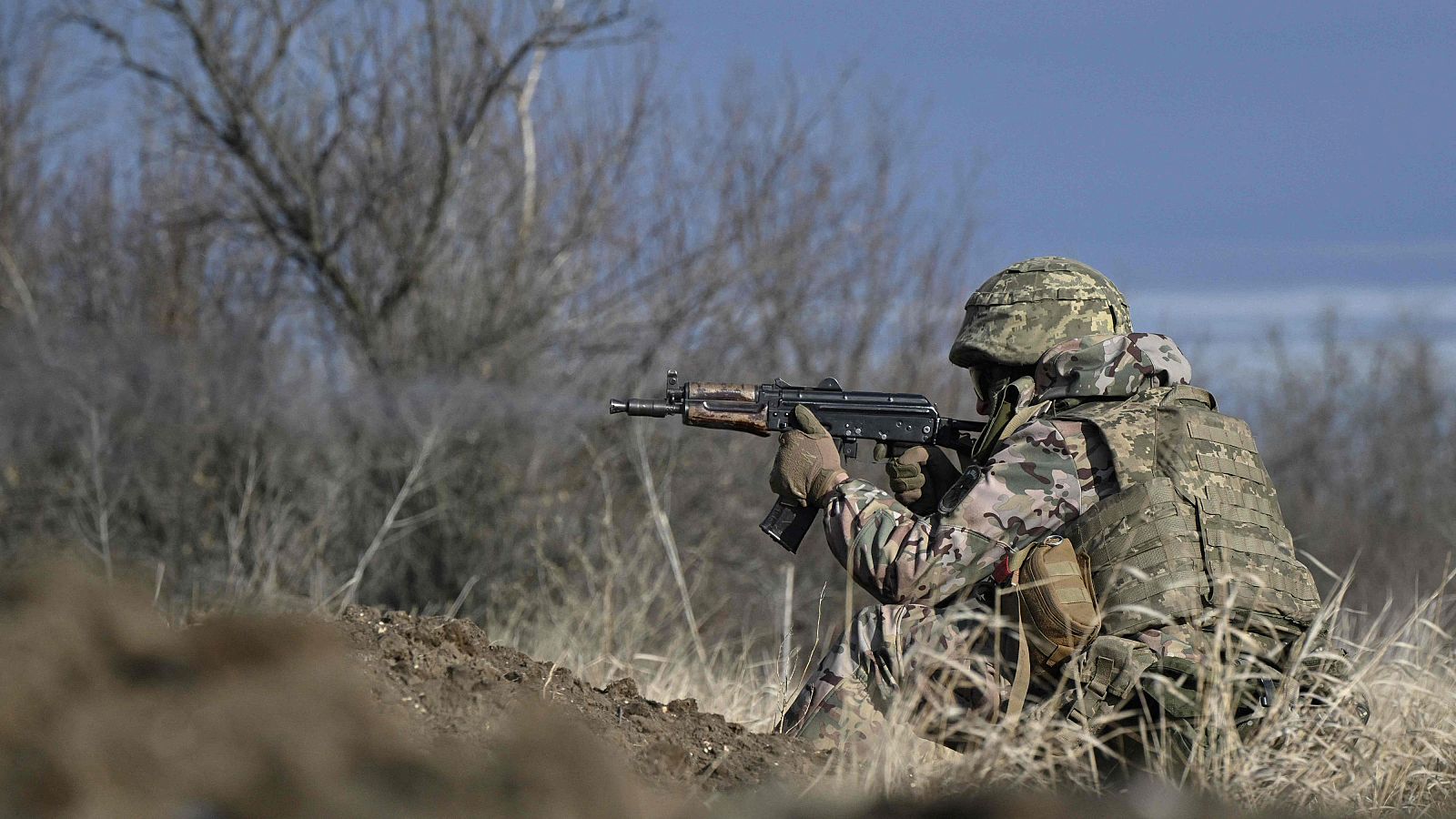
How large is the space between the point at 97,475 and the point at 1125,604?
7.31 meters

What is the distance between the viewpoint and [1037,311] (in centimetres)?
410

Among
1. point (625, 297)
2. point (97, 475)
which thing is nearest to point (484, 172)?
point (625, 297)

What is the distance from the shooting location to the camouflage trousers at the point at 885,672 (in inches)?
145

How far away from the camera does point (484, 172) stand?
11141mm

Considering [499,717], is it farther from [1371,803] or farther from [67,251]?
[67,251]

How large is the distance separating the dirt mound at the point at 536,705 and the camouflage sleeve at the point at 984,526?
0.62 metres

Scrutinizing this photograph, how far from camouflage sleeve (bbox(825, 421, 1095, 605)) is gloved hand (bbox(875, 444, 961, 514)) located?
2.00ft

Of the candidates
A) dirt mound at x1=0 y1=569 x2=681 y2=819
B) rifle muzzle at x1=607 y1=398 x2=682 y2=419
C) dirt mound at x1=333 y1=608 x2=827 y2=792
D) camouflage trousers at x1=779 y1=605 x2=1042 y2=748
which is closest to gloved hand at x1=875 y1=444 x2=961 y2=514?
camouflage trousers at x1=779 y1=605 x2=1042 y2=748

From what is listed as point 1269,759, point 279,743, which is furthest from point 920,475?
point 279,743

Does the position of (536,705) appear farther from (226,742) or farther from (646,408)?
(646,408)

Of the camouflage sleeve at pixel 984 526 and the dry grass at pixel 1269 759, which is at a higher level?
the camouflage sleeve at pixel 984 526

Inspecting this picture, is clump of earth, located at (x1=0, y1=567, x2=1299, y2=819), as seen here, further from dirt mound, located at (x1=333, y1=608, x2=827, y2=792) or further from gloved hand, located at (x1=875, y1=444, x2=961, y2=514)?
gloved hand, located at (x1=875, y1=444, x2=961, y2=514)

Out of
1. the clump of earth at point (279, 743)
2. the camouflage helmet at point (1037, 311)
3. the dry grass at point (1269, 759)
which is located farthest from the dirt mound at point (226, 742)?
the camouflage helmet at point (1037, 311)

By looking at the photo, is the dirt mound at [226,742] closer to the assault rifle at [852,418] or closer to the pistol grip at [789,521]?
the pistol grip at [789,521]
